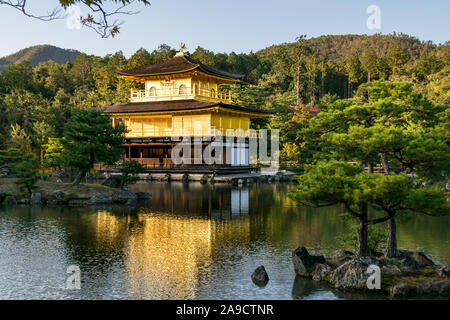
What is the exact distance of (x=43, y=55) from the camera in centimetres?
16050

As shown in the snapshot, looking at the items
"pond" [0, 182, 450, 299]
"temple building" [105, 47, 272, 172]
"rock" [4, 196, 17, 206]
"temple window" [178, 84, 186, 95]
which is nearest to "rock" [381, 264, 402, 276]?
"pond" [0, 182, 450, 299]

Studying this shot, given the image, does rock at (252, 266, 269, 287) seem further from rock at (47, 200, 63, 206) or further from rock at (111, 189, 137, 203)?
rock at (47, 200, 63, 206)

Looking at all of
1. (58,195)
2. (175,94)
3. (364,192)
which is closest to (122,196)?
(58,195)

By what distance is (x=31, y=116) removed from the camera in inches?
1831

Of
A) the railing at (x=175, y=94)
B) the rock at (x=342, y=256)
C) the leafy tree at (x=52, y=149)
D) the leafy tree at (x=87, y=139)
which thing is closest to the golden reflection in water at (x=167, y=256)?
the rock at (x=342, y=256)

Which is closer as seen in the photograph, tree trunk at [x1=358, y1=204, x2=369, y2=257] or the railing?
tree trunk at [x1=358, y1=204, x2=369, y2=257]

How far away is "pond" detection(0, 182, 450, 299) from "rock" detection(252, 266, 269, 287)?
16cm

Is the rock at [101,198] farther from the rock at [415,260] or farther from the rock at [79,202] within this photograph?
the rock at [415,260]

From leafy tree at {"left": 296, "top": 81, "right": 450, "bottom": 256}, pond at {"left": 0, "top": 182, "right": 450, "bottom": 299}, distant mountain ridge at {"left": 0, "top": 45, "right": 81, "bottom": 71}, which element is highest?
distant mountain ridge at {"left": 0, "top": 45, "right": 81, "bottom": 71}

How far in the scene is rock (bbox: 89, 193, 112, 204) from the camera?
24.6 metres

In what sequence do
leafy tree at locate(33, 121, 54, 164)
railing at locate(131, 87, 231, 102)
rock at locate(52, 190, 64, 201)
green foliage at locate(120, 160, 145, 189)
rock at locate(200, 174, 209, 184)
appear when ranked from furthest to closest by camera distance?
railing at locate(131, 87, 231, 102)
leafy tree at locate(33, 121, 54, 164)
rock at locate(200, 174, 209, 184)
green foliage at locate(120, 160, 145, 189)
rock at locate(52, 190, 64, 201)

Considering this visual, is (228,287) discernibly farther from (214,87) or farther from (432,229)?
(214,87)

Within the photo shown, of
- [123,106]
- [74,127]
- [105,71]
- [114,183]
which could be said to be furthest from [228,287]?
[105,71]

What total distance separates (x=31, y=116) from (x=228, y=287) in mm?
41922
